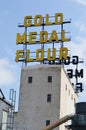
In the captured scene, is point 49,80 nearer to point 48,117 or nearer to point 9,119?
point 48,117

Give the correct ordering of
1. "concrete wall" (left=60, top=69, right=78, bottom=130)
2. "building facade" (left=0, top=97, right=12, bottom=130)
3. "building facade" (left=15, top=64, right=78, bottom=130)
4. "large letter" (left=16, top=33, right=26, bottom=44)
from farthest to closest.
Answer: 1. "large letter" (left=16, top=33, right=26, bottom=44)
2. "concrete wall" (left=60, top=69, right=78, bottom=130)
3. "building facade" (left=15, top=64, right=78, bottom=130)
4. "building facade" (left=0, top=97, right=12, bottom=130)

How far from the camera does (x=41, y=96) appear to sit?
70.3 m

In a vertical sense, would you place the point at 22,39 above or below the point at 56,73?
above

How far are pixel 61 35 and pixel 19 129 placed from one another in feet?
68.6

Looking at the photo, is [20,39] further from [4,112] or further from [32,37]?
[4,112]

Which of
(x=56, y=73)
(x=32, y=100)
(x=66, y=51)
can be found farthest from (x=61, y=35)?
(x=32, y=100)

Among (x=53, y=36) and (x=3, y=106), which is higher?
(x=53, y=36)

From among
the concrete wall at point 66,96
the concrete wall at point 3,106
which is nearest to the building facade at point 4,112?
the concrete wall at point 3,106

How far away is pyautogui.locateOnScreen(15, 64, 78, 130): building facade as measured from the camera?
6875 cm

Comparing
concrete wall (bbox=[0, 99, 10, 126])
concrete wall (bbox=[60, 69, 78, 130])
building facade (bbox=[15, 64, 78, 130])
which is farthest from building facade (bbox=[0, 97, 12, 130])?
concrete wall (bbox=[60, 69, 78, 130])

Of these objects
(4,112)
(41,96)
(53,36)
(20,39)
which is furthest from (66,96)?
(4,112)

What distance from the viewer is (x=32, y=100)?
232 feet

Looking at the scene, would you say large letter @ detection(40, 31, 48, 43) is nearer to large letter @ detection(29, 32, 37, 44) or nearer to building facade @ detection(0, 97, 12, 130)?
large letter @ detection(29, 32, 37, 44)

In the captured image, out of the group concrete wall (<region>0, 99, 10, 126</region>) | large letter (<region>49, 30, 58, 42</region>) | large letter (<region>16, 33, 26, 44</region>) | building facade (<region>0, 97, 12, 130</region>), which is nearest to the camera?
concrete wall (<region>0, 99, 10, 126</region>)
